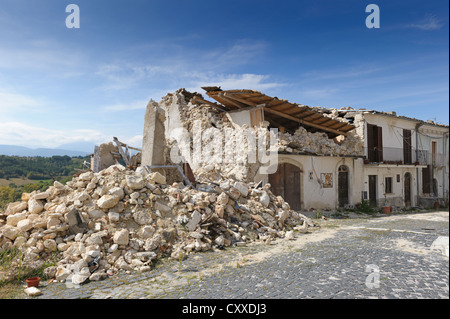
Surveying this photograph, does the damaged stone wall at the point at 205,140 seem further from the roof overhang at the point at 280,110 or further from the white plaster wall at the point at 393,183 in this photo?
the white plaster wall at the point at 393,183

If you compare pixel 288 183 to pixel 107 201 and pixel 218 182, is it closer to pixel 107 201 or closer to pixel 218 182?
pixel 218 182

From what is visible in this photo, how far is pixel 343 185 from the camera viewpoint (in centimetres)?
1675

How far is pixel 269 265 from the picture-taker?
589 centimetres

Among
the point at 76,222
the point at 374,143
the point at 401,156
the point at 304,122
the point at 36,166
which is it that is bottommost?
the point at 76,222

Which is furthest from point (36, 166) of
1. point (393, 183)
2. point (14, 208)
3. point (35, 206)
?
point (393, 183)

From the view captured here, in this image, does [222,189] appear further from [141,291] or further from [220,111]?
[220,111]

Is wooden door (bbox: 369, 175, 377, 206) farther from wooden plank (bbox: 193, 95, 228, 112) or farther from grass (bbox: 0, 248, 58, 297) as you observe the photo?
grass (bbox: 0, 248, 58, 297)

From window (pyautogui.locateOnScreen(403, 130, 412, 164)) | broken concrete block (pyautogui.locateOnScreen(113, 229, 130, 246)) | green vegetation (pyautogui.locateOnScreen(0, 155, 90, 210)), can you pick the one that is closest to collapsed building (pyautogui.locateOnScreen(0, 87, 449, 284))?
broken concrete block (pyautogui.locateOnScreen(113, 229, 130, 246))

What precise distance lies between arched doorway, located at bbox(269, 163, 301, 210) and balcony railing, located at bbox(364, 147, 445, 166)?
18.4 feet

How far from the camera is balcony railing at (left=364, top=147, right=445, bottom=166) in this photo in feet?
59.2

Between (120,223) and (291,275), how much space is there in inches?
160

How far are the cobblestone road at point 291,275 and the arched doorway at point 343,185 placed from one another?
9.24 metres

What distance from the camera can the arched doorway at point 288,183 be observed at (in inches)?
557

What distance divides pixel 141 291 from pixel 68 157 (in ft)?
61.7
